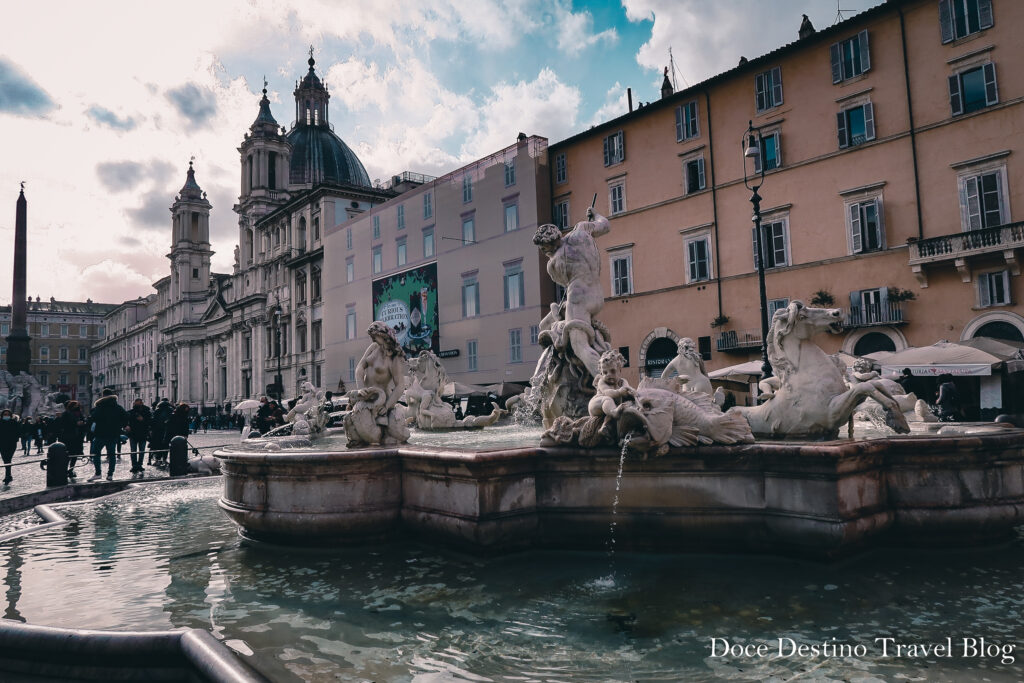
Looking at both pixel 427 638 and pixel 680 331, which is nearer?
pixel 427 638

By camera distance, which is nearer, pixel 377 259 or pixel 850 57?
pixel 850 57

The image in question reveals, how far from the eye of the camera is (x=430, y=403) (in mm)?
11938

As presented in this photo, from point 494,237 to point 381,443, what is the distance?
2880cm

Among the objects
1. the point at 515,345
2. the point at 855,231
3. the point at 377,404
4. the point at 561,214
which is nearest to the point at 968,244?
the point at 855,231

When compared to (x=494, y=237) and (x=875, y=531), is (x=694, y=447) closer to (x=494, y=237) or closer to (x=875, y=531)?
(x=875, y=531)

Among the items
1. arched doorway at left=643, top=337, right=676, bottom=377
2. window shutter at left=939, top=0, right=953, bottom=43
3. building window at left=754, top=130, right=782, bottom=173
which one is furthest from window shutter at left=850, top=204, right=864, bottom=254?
arched doorway at left=643, top=337, right=676, bottom=377

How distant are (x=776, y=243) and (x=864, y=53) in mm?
6742

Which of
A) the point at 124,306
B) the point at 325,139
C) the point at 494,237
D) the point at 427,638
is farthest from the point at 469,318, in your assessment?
the point at 124,306

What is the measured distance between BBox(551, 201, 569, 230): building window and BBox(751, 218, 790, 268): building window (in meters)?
9.57

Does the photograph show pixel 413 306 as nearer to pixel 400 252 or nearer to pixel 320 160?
pixel 400 252

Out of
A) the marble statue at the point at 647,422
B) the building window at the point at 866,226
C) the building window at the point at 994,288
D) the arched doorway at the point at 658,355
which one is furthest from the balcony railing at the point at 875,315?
the marble statue at the point at 647,422

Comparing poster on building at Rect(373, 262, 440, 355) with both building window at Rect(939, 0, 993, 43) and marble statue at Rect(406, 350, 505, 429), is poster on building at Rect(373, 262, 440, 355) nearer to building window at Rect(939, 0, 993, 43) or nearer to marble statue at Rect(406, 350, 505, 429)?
marble statue at Rect(406, 350, 505, 429)

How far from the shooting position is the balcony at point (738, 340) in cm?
2455

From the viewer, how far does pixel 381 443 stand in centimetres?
604
